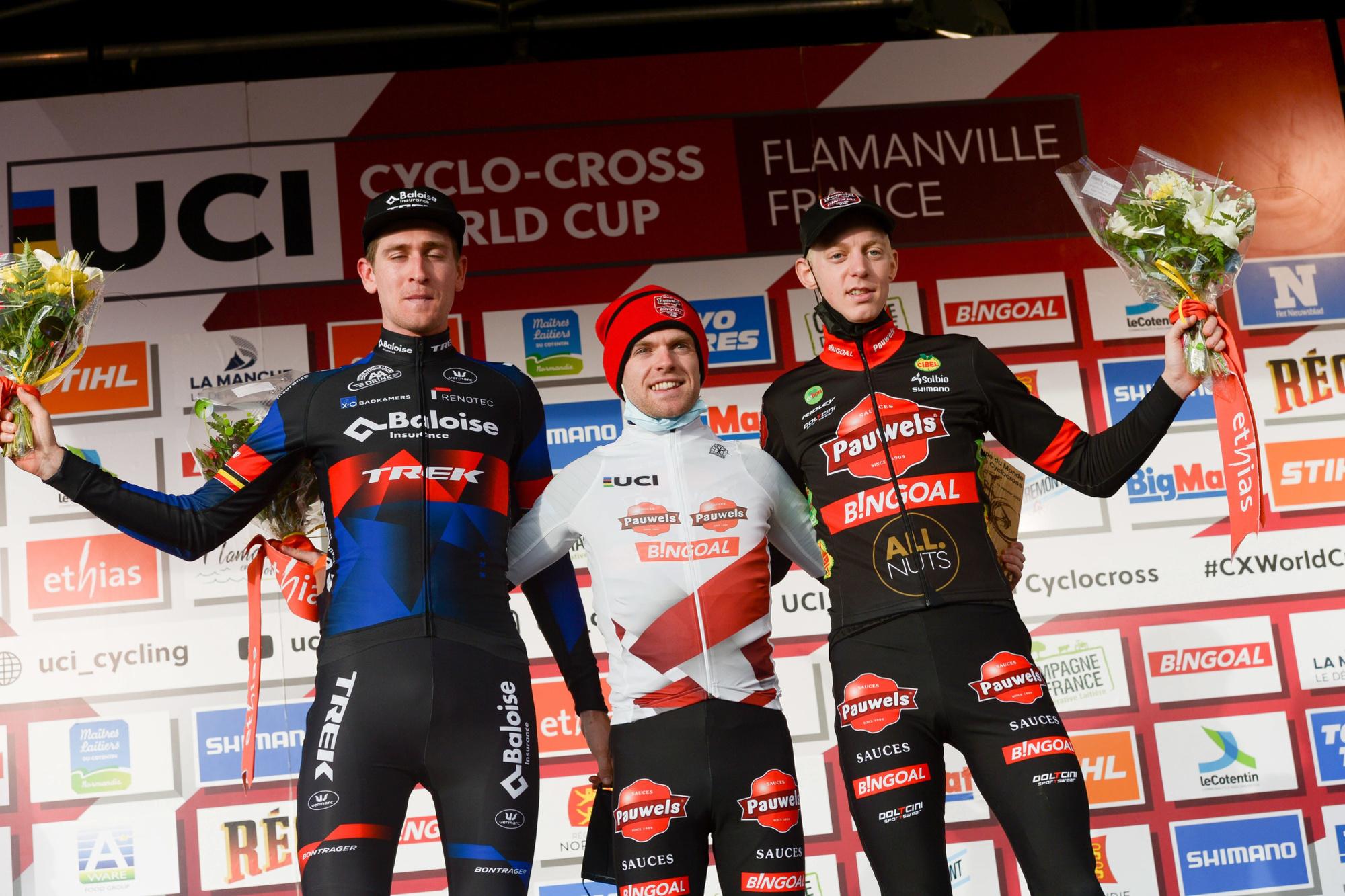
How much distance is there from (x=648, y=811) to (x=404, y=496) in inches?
26.1

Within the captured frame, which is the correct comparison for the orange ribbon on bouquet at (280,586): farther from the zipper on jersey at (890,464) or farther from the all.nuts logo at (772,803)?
the zipper on jersey at (890,464)

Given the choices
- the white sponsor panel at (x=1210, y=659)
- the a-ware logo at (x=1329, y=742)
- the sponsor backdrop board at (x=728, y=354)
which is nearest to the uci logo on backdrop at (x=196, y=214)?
the sponsor backdrop board at (x=728, y=354)

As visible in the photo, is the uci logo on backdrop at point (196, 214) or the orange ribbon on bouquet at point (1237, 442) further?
the uci logo on backdrop at point (196, 214)

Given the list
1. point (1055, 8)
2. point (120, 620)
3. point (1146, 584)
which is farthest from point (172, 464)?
point (1055, 8)

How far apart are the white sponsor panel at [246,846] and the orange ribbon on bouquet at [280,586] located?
4.22 ft

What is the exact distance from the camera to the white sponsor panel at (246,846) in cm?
353

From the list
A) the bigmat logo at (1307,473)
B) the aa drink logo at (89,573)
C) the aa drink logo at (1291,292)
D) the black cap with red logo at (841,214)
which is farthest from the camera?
the aa drink logo at (1291,292)

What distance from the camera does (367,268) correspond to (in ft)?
7.72

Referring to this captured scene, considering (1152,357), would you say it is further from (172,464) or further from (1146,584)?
(172,464)

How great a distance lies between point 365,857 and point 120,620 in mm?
2065

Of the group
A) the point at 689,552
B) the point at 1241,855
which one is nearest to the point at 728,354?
the point at 689,552

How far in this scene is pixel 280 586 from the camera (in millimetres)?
2385

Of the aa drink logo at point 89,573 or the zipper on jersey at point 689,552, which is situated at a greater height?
the aa drink logo at point 89,573

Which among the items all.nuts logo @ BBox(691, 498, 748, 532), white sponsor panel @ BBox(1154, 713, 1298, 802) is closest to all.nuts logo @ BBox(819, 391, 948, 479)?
all.nuts logo @ BBox(691, 498, 748, 532)
